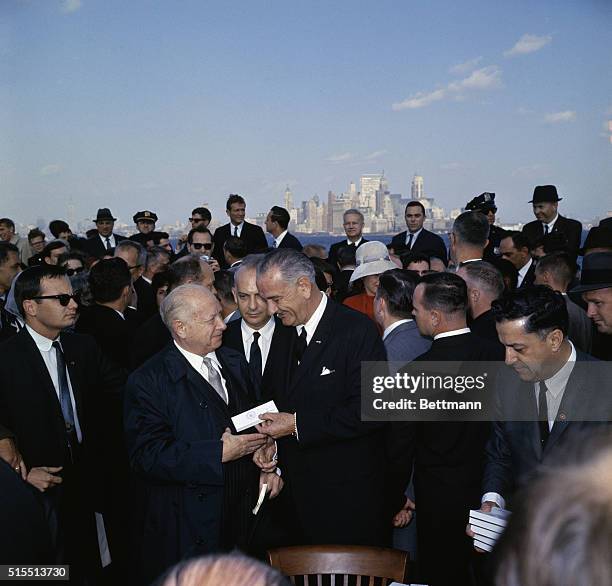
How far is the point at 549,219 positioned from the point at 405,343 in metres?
4.06

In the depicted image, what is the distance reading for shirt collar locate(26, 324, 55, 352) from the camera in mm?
3043

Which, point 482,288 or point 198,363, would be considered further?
point 482,288

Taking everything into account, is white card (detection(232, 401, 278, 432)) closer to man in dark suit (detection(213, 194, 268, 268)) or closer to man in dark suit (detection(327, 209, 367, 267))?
man in dark suit (detection(327, 209, 367, 267))

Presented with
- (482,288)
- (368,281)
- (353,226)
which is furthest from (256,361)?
(353,226)

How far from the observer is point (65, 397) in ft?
9.96

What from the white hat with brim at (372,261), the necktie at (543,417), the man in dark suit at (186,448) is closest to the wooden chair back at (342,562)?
the man in dark suit at (186,448)

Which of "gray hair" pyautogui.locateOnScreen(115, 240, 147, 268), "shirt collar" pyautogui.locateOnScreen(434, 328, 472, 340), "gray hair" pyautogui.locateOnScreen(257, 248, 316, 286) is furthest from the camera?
"gray hair" pyautogui.locateOnScreen(115, 240, 147, 268)

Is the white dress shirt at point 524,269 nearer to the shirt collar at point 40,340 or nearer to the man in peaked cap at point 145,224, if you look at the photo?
the shirt collar at point 40,340

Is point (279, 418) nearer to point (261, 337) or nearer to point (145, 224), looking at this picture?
point (261, 337)

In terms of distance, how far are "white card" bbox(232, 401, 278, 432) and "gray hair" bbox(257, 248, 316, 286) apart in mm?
555

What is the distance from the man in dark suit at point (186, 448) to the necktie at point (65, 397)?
2.14ft

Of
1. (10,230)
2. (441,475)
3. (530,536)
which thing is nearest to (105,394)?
(441,475)

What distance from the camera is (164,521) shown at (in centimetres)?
246

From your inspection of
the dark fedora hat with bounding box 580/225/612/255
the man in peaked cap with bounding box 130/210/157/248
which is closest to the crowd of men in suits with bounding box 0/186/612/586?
the dark fedora hat with bounding box 580/225/612/255
